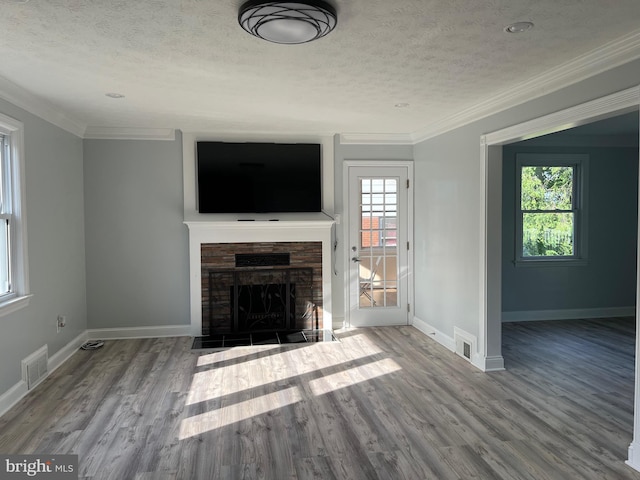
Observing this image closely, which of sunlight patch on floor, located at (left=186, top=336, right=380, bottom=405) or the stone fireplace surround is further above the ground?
the stone fireplace surround

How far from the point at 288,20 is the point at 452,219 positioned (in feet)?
10.7

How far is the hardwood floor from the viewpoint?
278 cm

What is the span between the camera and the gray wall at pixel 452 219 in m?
4.46

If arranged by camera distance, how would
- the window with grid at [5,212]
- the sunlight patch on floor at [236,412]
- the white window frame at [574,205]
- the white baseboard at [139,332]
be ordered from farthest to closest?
the white window frame at [574,205]
the white baseboard at [139,332]
the window with grid at [5,212]
the sunlight patch on floor at [236,412]

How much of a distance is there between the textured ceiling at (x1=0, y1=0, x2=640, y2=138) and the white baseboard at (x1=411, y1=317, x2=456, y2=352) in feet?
7.93

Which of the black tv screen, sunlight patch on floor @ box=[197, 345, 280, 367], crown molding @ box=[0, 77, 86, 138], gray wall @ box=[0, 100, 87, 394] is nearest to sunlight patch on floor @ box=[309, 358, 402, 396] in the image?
sunlight patch on floor @ box=[197, 345, 280, 367]

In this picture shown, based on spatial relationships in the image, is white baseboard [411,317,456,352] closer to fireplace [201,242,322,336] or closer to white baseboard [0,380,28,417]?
fireplace [201,242,322,336]

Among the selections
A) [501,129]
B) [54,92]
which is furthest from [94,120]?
[501,129]

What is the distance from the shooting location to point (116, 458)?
9.37 feet

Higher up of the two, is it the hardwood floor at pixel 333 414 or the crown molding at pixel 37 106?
the crown molding at pixel 37 106

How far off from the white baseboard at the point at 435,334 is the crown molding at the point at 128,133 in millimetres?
3738

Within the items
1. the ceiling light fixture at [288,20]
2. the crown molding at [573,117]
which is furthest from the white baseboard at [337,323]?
the ceiling light fixture at [288,20]

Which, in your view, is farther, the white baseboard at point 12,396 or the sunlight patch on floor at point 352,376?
the sunlight patch on floor at point 352,376

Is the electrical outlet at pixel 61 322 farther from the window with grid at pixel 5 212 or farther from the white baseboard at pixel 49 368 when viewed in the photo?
the window with grid at pixel 5 212
